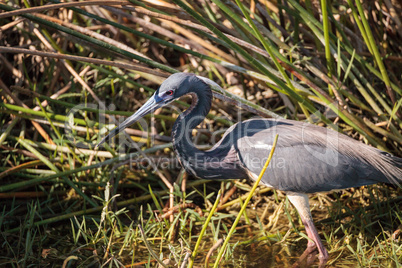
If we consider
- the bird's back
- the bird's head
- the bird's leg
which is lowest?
the bird's leg

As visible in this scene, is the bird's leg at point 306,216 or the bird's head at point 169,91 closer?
the bird's head at point 169,91

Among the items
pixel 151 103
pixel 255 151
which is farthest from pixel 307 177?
pixel 151 103

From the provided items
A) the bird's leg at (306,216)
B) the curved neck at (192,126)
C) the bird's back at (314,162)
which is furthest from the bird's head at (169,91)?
the bird's leg at (306,216)

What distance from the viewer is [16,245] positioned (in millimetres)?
3279

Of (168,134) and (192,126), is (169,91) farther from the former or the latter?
(168,134)

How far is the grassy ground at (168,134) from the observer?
3.12 m

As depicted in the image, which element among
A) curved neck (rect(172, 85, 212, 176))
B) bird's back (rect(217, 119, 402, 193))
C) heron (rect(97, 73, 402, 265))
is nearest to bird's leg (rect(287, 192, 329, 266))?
heron (rect(97, 73, 402, 265))

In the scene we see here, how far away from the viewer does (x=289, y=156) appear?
3.13 meters

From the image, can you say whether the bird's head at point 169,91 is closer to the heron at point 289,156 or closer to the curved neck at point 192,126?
the heron at point 289,156

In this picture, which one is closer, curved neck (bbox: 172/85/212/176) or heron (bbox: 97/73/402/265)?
heron (bbox: 97/73/402/265)

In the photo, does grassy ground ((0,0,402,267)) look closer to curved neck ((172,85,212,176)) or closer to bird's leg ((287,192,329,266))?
bird's leg ((287,192,329,266))

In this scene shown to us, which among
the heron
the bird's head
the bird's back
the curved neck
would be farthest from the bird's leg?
the bird's head

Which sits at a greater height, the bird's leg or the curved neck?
the curved neck

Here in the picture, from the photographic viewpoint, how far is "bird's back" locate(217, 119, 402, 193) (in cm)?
311
